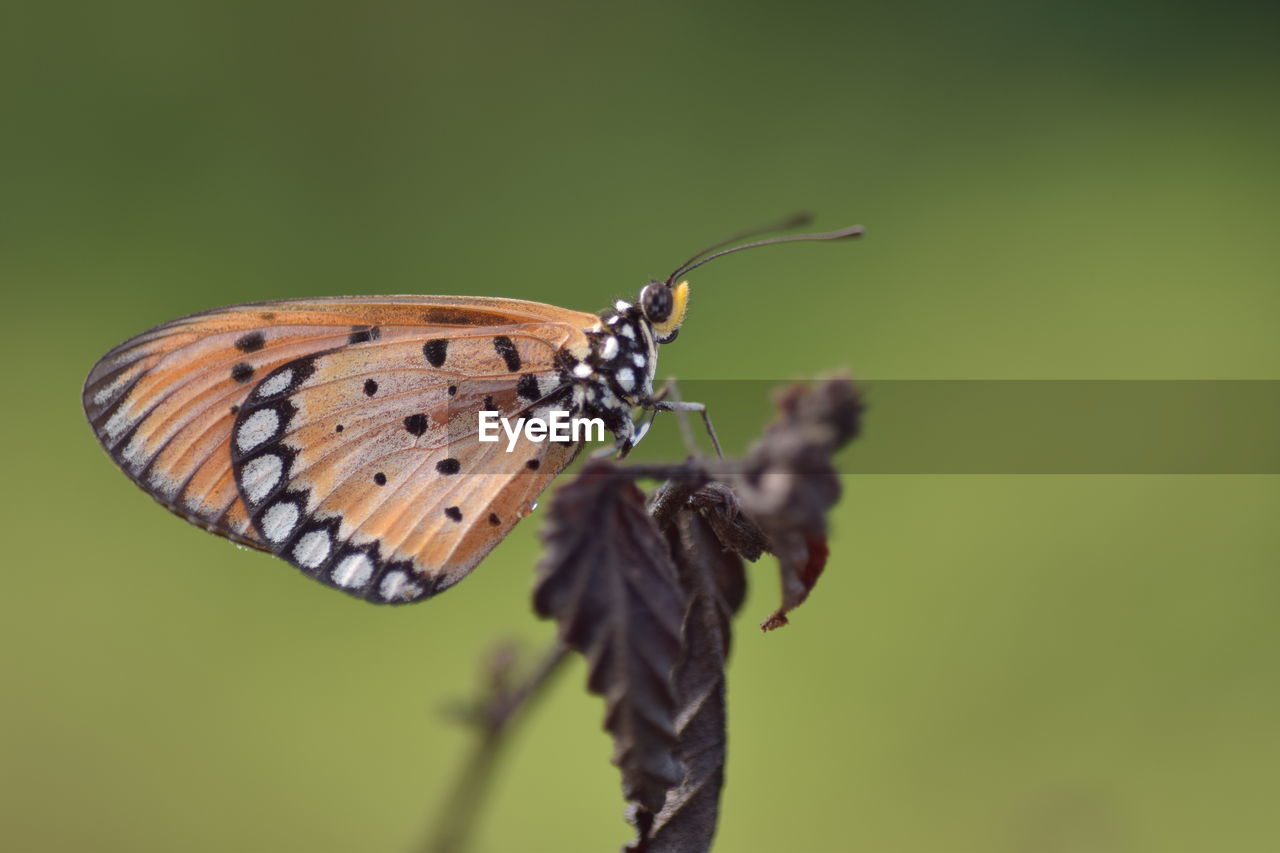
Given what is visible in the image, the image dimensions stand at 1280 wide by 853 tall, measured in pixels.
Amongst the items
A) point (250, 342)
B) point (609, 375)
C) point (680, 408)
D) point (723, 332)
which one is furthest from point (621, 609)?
point (723, 332)

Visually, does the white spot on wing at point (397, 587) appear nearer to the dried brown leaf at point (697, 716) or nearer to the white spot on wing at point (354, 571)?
the white spot on wing at point (354, 571)

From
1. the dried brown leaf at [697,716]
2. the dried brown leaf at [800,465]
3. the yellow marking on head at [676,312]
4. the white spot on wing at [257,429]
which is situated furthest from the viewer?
the yellow marking on head at [676,312]

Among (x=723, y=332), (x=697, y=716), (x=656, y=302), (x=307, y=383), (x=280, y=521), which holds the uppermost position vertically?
(x=656, y=302)

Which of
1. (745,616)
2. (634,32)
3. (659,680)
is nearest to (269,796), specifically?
(745,616)

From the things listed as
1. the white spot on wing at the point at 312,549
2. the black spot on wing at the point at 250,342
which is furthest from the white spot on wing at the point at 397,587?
the black spot on wing at the point at 250,342

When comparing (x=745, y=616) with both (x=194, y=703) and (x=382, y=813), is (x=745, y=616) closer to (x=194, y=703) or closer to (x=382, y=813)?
(x=382, y=813)

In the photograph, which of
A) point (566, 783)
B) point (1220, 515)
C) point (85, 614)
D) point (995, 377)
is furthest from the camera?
point (995, 377)

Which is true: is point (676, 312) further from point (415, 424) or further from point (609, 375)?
point (415, 424)
